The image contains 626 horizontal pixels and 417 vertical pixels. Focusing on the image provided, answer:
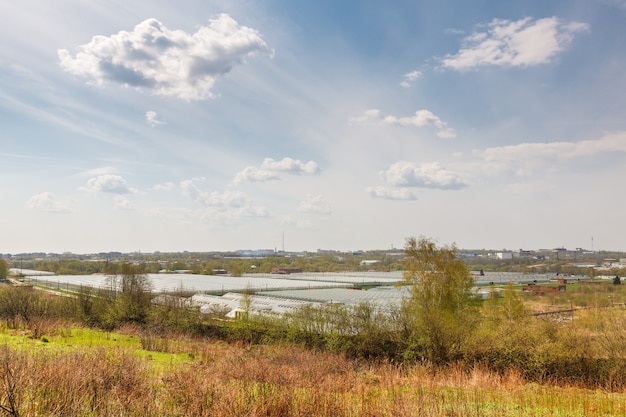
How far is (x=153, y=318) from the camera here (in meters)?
38.4

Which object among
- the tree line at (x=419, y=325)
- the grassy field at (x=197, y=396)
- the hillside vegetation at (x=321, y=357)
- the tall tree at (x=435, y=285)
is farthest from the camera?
the tall tree at (x=435, y=285)

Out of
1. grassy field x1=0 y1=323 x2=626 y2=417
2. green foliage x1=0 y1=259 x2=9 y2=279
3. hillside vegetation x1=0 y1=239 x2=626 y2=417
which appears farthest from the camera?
green foliage x1=0 y1=259 x2=9 y2=279

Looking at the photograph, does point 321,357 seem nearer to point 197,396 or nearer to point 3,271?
point 197,396

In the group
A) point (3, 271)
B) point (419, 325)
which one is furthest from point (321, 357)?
point (3, 271)

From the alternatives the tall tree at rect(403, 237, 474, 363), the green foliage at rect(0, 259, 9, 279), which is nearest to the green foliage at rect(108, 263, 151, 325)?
the tall tree at rect(403, 237, 474, 363)

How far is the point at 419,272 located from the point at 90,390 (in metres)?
29.1

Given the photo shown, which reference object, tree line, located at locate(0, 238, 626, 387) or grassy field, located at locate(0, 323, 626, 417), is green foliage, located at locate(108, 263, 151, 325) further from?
grassy field, located at locate(0, 323, 626, 417)

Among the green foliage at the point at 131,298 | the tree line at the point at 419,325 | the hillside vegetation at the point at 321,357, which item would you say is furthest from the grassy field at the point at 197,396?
the green foliage at the point at 131,298

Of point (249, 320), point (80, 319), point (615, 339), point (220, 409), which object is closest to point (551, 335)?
point (615, 339)

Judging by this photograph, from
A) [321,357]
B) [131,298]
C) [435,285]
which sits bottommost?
[321,357]

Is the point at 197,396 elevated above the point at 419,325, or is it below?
above

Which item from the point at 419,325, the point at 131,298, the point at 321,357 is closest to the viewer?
the point at 321,357

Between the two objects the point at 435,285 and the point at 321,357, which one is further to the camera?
the point at 435,285

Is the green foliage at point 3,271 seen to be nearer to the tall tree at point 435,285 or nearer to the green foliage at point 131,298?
the green foliage at point 131,298
